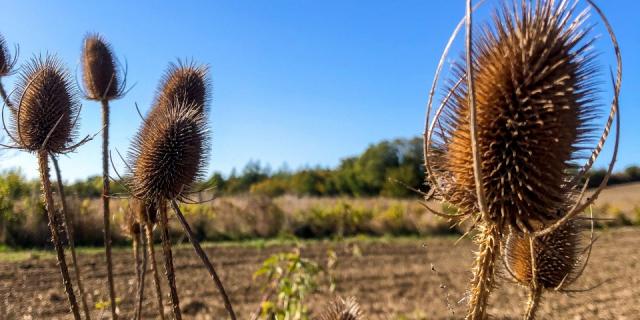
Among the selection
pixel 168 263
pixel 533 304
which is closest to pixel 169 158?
pixel 168 263

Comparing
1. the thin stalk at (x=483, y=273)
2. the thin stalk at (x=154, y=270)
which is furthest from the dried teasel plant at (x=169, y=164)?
the thin stalk at (x=483, y=273)

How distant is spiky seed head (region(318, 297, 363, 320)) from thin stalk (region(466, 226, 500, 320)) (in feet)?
1.50

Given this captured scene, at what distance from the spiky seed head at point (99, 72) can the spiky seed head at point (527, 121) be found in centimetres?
275

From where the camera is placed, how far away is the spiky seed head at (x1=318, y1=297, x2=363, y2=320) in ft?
7.40

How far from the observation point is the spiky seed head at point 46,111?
11.4 ft

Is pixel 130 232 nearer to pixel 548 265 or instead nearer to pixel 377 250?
pixel 548 265

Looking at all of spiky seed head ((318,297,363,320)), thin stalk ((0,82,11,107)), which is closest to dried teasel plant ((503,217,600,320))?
spiky seed head ((318,297,363,320))

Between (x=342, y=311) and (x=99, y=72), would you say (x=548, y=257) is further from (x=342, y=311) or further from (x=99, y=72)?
(x=99, y=72)

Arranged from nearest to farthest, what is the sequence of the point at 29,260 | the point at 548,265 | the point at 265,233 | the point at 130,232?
1. the point at 548,265
2. the point at 130,232
3. the point at 29,260
4. the point at 265,233

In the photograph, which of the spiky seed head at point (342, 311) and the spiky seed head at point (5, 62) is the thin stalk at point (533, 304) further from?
the spiky seed head at point (5, 62)

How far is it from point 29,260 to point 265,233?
31.3 ft

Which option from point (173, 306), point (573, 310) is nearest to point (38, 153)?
point (173, 306)

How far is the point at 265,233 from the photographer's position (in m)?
21.6

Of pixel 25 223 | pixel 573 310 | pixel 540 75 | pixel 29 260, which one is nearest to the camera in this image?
pixel 540 75
